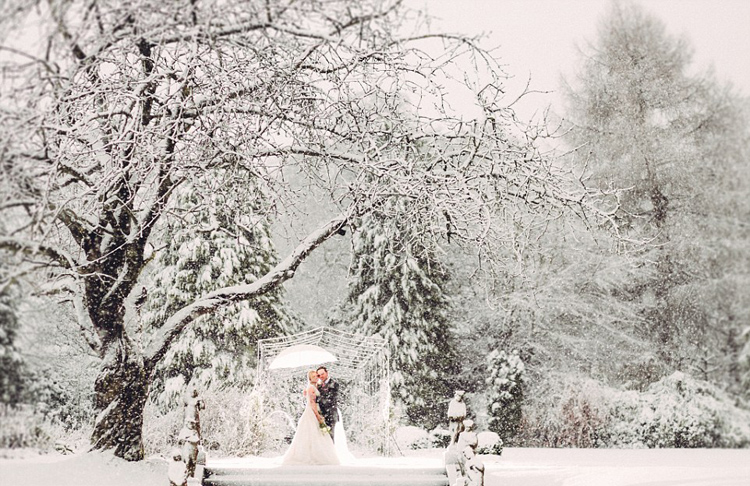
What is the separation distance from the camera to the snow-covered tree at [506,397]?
44.7 feet

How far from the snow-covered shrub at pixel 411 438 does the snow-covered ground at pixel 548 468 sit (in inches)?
16.0

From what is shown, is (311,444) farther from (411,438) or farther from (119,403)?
(411,438)

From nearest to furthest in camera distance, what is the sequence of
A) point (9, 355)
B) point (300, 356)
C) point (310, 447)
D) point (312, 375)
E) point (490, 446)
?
1. point (9, 355)
2. point (310, 447)
3. point (312, 375)
4. point (300, 356)
5. point (490, 446)

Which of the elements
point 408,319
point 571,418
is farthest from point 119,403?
point 408,319

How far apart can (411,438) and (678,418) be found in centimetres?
429

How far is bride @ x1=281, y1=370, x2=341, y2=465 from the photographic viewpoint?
26.0 ft

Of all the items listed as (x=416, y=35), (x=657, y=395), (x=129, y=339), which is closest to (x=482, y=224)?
(x=416, y=35)

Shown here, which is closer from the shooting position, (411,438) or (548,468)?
(548,468)

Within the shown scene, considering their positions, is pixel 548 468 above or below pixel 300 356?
below

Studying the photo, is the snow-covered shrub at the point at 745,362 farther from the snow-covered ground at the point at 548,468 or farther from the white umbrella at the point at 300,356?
the white umbrella at the point at 300,356

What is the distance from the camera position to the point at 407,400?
14.4 metres

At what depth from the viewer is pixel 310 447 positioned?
7.99 m

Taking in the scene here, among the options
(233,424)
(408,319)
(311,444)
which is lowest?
(311,444)

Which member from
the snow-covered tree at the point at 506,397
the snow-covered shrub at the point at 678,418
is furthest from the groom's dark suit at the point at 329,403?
the snow-covered shrub at the point at 678,418
